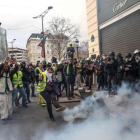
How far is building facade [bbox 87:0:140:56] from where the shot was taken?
A: 8594 mm

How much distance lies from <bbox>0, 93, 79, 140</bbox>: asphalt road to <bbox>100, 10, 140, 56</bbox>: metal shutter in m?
5.64

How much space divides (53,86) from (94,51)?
8.36m

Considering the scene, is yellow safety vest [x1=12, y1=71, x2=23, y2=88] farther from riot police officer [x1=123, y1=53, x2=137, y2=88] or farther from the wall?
the wall

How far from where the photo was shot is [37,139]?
11.9 feet

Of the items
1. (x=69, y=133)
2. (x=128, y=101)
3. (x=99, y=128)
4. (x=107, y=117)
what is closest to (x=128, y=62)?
(x=128, y=101)

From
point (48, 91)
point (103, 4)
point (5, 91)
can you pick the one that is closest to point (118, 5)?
point (103, 4)

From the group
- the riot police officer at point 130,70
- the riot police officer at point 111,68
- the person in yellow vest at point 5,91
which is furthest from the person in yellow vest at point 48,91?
the riot police officer at point 130,70

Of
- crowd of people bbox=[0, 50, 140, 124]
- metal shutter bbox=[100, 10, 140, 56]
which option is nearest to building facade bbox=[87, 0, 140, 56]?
metal shutter bbox=[100, 10, 140, 56]

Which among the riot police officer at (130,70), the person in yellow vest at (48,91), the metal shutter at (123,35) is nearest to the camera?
the person in yellow vest at (48,91)

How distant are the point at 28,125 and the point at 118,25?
305 inches

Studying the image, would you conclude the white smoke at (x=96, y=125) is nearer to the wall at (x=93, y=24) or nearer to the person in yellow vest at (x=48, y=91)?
the person in yellow vest at (x=48, y=91)

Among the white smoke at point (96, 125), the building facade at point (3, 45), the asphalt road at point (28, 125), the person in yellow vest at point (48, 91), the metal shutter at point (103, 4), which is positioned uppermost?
the metal shutter at point (103, 4)

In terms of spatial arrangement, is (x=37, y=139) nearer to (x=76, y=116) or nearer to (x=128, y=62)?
(x=76, y=116)

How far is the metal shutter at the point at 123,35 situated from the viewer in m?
8.58
